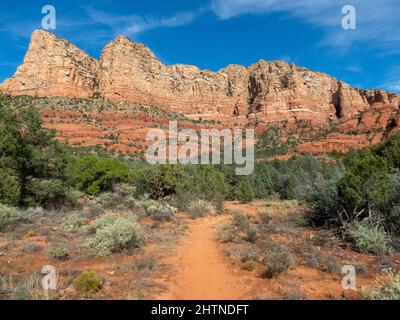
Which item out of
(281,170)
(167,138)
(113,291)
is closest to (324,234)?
(113,291)

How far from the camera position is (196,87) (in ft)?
365

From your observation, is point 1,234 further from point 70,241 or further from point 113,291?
point 113,291

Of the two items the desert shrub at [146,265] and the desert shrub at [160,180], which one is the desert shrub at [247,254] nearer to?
the desert shrub at [146,265]

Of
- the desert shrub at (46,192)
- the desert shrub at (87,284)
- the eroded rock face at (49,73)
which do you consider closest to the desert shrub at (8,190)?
the desert shrub at (46,192)

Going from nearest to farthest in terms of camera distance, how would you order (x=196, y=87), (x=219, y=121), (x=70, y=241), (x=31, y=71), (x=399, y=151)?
(x=70, y=241) → (x=399, y=151) → (x=31, y=71) → (x=219, y=121) → (x=196, y=87)

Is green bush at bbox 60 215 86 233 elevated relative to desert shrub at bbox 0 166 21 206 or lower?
lower

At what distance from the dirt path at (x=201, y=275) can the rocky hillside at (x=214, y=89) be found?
55.0 m

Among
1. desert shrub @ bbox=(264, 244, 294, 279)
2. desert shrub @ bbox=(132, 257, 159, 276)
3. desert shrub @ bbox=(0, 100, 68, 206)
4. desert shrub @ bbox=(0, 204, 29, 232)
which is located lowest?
desert shrub @ bbox=(132, 257, 159, 276)

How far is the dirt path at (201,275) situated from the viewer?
213 inches

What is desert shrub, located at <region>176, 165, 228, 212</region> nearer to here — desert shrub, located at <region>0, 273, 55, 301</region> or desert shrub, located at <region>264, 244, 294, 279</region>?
desert shrub, located at <region>264, 244, 294, 279</region>

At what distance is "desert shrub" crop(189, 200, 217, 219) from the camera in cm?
1549

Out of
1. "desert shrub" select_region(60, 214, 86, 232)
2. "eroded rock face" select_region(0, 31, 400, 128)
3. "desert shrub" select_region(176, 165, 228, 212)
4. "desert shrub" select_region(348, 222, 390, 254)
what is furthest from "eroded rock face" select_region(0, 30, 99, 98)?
"desert shrub" select_region(348, 222, 390, 254)

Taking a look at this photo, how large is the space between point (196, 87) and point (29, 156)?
10114 cm

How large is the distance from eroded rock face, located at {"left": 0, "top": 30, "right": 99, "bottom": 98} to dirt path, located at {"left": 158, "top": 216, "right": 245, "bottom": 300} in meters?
83.4
